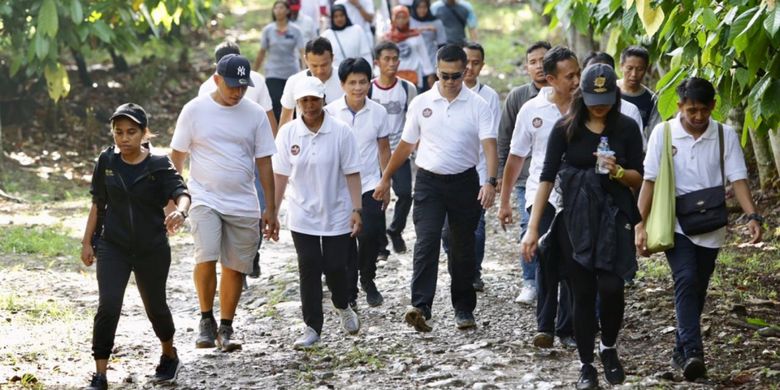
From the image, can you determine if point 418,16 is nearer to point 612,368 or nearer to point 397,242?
point 397,242

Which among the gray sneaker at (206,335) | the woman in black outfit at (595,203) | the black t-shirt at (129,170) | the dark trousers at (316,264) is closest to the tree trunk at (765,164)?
the dark trousers at (316,264)

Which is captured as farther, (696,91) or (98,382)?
(98,382)

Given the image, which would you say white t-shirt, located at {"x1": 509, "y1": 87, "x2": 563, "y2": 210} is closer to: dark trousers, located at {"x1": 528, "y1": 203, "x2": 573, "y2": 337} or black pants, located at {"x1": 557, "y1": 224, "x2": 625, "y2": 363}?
dark trousers, located at {"x1": 528, "y1": 203, "x2": 573, "y2": 337}

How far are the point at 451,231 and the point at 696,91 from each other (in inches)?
89.5

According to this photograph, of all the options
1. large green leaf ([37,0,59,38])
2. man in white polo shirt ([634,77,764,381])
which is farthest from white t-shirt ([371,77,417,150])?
large green leaf ([37,0,59,38])

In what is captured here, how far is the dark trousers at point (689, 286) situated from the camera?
7.00m

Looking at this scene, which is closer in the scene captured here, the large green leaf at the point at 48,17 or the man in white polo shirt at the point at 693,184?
the man in white polo shirt at the point at 693,184

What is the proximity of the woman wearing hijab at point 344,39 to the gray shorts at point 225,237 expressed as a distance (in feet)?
17.6

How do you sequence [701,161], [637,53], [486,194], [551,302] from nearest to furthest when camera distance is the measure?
[701,161]
[551,302]
[486,194]
[637,53]

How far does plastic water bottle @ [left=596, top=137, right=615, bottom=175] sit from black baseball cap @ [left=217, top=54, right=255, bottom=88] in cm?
230

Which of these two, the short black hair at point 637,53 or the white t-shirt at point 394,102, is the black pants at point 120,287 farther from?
the short black hair at point 637,53

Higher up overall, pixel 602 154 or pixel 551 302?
pixel 602 154

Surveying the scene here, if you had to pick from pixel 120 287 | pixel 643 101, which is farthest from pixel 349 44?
pixel 120 287

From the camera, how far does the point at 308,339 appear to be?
817cm
